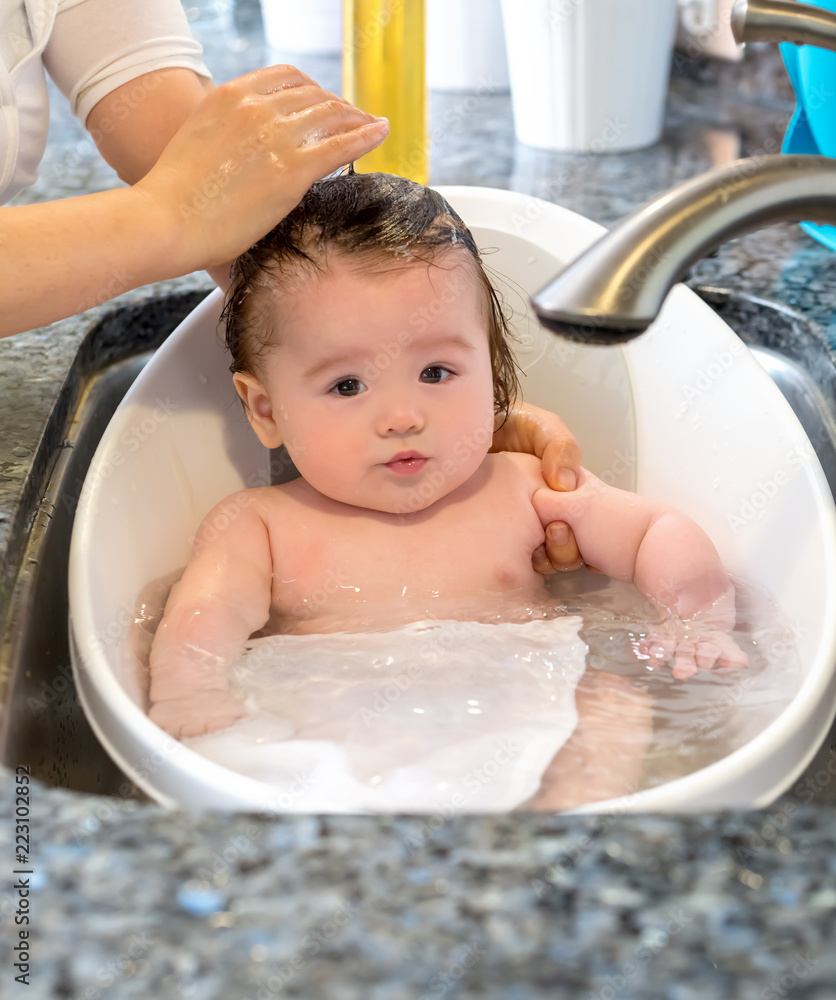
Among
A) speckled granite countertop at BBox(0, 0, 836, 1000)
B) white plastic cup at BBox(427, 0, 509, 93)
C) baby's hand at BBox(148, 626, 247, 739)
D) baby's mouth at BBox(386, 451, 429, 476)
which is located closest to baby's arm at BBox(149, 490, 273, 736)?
baby's hand at BBox(148, 626, 247, 739)

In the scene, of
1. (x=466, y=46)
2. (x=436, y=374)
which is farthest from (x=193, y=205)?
(x=466, y=46)

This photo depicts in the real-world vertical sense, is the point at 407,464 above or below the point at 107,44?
below

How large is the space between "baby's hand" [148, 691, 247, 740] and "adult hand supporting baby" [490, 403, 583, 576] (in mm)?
411

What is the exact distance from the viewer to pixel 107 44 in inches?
38.6

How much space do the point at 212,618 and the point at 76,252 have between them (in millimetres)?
314

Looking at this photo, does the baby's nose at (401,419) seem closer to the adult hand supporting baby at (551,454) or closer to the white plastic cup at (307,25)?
the adult hand supporting baby at (551,454)

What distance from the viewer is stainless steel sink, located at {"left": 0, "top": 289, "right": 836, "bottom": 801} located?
2.26ft

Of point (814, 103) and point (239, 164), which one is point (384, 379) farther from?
point (814, 103)

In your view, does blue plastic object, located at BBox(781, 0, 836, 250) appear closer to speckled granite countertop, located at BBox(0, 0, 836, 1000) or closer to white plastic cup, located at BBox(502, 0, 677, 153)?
white plastic cup, located at BBox(502, 0, 677, 153)

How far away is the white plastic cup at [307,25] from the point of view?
1.90 meters

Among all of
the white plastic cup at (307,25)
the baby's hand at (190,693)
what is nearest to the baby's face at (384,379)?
the baby's hand at (190,693)

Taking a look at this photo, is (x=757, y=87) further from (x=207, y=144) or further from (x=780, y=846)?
(x=780, y=846)

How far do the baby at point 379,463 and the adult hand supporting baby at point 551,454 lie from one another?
2 centimetres

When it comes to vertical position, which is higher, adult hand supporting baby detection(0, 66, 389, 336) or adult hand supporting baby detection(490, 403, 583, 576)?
adult hand supporting baby detection(0, 66, 389, 336)
